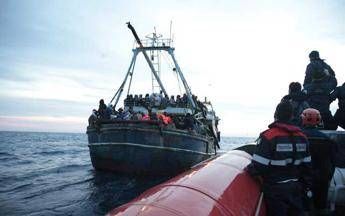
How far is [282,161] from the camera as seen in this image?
426 centimetres

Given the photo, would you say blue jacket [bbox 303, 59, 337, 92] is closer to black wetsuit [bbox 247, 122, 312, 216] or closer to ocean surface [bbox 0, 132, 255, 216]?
black wetsuit [bbox 247, 122, 312, 216]

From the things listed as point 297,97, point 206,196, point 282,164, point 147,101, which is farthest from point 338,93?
point 147,101

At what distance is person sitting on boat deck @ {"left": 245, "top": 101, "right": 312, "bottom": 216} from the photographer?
424 centimetres

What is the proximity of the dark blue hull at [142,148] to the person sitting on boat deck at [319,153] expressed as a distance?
33.0ft

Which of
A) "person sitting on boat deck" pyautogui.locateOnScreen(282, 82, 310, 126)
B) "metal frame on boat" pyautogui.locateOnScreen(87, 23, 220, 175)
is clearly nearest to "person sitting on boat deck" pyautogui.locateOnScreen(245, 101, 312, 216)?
"person sitting on boat deck" pyautogui.locateOnScreen(282, 82, 310, 126)

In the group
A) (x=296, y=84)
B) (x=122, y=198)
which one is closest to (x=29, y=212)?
(x=122, y=198)

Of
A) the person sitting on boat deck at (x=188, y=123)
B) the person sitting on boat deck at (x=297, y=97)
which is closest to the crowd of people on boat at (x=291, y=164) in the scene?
the person sitting on boat deck at (x=297, y=97)

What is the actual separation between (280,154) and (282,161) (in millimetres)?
91

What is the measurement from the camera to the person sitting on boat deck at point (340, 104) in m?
9.14

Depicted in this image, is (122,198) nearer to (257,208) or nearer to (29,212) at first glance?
(29,212)

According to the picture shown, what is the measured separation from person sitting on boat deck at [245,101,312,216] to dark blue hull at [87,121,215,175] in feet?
36.9

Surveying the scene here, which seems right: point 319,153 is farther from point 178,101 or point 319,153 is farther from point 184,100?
point 184,100

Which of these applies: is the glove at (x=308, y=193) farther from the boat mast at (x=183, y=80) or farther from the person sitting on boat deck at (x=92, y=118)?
the boat mast at (x=183, y=80)

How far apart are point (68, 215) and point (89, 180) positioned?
21.9 ft
